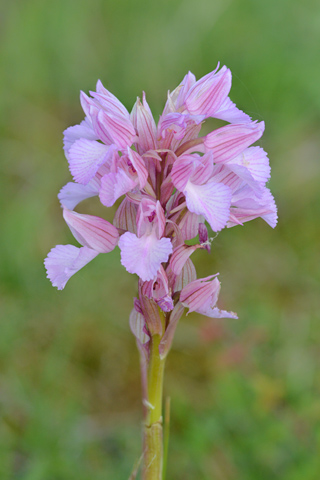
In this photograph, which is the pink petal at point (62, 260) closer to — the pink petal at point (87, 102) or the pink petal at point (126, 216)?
the pink petal at point (126, 216)

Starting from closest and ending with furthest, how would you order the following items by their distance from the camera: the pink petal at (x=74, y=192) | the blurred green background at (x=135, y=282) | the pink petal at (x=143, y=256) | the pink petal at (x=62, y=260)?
the pink petal at (x=143, y=256), the pink petal at (x=62, y=260), the pink petal at (x=74, y=192), the blurred green background at (x=135, y=282)

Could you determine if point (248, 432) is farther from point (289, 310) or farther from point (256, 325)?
point (289, 310)

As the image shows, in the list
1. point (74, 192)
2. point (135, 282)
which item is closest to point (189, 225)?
point (74, 192)

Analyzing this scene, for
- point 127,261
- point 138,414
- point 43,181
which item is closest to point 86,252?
point 127,261

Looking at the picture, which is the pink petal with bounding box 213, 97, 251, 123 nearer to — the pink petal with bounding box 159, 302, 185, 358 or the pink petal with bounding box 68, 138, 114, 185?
the pink petal with bounding box 68, 138, 114, 185

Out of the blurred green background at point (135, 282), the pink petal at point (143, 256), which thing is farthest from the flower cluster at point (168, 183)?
the blurred green background at point (135, 282)

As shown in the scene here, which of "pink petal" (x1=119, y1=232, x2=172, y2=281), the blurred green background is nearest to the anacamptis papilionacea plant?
"pink petal" (x1=119, y1=232, x2=172, y2=281)
